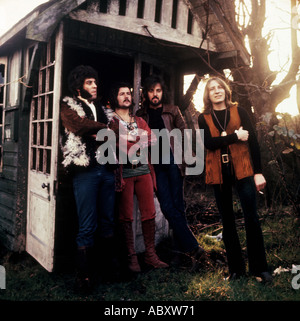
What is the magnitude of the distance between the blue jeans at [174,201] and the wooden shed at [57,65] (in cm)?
113

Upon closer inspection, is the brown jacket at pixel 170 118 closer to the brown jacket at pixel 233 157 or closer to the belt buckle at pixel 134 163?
the belt buckle at pixel 134 163

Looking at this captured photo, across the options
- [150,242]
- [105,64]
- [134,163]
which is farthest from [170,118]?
[105,64]

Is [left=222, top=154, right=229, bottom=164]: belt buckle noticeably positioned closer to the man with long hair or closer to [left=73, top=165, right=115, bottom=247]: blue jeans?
the man with long hair

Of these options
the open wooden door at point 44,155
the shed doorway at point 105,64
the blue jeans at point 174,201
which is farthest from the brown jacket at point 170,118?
the shed doorway at point 105,64

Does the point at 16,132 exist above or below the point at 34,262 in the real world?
above

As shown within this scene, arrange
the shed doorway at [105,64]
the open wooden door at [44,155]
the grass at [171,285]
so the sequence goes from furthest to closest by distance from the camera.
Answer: the shed doorway at [105,64] < the open wooden door at [44,155] < the grass at [171,285]

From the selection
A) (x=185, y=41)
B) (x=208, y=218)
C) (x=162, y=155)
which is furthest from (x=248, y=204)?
(x=208, y=218)

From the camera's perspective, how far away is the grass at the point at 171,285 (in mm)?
3293

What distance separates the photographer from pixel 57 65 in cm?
368

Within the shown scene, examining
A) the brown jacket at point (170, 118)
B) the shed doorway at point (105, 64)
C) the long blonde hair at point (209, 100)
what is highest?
the shed doorway at point (105, 64)

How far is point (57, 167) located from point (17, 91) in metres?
1.96

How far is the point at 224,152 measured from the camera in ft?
11.3

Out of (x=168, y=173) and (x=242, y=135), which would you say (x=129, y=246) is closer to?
(x=168, y=173)

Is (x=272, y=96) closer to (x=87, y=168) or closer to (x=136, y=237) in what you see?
(x=136, y=237)
